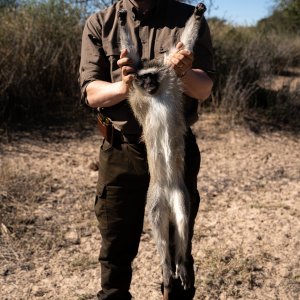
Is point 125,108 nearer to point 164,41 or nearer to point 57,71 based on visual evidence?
point 164,41

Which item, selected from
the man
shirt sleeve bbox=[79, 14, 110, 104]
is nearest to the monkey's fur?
the man

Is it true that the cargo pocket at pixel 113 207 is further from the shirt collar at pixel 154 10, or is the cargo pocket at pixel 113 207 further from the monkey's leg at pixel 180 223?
the shirt collar at pixel 154 10

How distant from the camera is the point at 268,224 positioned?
4.98m

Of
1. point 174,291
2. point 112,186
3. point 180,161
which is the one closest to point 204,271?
point 174,291

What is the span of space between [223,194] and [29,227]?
239cm

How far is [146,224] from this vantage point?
4902mm

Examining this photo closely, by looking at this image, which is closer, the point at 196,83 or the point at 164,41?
the point at 196,83

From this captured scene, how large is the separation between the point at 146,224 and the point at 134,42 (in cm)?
271

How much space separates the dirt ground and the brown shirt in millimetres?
1783

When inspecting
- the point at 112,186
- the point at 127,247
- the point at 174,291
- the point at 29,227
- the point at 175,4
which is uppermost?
the point at 175,4

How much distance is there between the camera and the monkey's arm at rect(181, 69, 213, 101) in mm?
2389

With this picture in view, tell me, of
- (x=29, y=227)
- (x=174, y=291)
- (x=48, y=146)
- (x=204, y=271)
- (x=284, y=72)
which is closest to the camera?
(x=174, y=291)

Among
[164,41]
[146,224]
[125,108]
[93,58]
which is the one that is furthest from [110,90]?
[146,224]

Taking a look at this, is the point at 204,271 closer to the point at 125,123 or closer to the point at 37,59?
the point at 125,123
